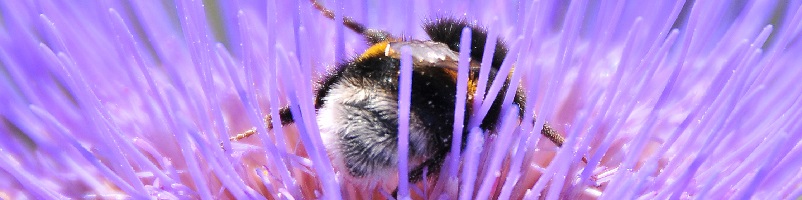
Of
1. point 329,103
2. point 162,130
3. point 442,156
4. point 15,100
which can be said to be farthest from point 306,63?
point 15,100

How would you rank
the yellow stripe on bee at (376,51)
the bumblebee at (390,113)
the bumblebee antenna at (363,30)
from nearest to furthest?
the bumblebee at (390,113)
the yellow stripe on bee at (376,51)
the bumblebee antenna at (363,30)

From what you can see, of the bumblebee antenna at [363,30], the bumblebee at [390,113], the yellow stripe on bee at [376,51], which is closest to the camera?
the bumblebee at [390,113]

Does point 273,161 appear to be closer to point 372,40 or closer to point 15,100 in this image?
point 372,40

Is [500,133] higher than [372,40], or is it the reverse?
[372,40]

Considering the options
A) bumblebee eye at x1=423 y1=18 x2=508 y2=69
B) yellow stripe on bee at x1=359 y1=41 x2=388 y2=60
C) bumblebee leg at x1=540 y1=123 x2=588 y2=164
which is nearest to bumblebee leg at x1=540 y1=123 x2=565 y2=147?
bumblebee leg at x1=540 y1=123 x2=588 y2=164

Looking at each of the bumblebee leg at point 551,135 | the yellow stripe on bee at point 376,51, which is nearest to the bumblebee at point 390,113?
the yellow stripe on bee at point 376,51

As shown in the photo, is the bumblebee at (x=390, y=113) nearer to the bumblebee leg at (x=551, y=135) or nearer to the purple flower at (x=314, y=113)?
the purple flower at (x=314, y=113)
